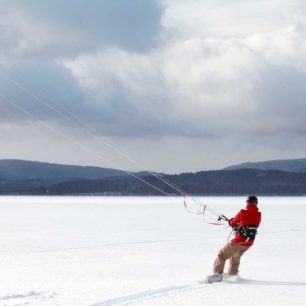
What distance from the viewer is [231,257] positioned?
9.93m

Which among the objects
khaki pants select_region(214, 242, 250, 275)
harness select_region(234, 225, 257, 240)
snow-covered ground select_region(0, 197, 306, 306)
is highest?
harness select_region(234, 225, 257, 240)

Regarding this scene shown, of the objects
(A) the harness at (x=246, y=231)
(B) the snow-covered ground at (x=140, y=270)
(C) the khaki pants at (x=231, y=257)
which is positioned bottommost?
(B) the snow-covered ground at (x=140, y=270)

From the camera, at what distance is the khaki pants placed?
32.1 feet

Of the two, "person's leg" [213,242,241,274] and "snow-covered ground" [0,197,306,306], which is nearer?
"snow-covered ground" [0,197,306,306]

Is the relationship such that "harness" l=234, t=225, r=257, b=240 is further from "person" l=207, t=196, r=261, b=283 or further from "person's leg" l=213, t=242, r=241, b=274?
"person's leg" l=213, t=242, r=241, b=274

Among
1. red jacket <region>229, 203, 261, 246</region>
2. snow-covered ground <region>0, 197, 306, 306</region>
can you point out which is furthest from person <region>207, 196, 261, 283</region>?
snow-covered ground <region>0, 197, 306, 306</region>

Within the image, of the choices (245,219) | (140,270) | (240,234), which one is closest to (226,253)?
(240,234)

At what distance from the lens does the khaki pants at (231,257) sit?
9.78 metres

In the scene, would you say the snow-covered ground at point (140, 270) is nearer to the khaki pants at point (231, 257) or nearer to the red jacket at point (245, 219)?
the khaki pants at point (231, 257)

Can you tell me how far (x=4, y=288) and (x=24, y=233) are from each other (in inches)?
406

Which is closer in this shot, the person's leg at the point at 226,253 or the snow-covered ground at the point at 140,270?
the snow-covered ground at the point at 140,270

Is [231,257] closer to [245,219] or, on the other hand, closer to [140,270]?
[245,219]

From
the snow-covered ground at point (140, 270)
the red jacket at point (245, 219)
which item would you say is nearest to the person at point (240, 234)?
the red jacket at point (245, 219)

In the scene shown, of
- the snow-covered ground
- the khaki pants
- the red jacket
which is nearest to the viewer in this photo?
the snow-covered ground
